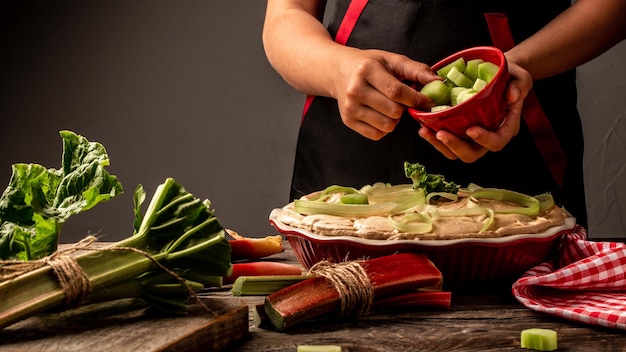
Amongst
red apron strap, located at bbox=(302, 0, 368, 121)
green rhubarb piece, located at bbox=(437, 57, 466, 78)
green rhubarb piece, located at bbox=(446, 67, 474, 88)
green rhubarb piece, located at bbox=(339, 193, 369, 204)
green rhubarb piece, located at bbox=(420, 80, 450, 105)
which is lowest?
green rhubarb piece, located at bbox=(339, 193, 369, 204)

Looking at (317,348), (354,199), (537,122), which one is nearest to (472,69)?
(354,199)


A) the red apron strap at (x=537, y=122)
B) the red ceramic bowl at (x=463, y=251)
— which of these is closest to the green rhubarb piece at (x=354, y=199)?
the red ceramic bowl at (x=463, y=251)

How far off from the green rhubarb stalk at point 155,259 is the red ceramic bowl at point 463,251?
0.73ft

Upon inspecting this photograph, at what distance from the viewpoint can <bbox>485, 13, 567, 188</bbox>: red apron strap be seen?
6.53 ft

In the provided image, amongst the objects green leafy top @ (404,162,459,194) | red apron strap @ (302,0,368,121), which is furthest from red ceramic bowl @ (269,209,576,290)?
red apron strap @ (302,0,368,121)

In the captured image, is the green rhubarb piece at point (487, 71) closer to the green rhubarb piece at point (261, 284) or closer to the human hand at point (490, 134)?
→ the human hand at point (490, 134)

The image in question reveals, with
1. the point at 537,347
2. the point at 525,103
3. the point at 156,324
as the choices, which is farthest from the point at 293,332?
the point at 525,103

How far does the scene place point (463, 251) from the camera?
146 cm

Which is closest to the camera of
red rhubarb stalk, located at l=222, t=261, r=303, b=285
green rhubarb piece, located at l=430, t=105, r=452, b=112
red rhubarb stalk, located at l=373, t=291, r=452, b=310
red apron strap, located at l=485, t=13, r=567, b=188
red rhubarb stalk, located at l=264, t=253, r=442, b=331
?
red rhubarb stalk, located at l=264, t=253, r=442, b=331

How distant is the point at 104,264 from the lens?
4.15ft

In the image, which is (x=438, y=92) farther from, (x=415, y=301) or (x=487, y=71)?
(x=415, y=301)

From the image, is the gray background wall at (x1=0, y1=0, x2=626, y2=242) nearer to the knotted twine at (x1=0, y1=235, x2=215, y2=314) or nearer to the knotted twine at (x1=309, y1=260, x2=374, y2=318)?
the knotted twine at (x1=309, y1=260, x2=374, y2=318)

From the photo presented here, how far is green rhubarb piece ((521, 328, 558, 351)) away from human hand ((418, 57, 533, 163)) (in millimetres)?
437

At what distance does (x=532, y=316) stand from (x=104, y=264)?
682mm
